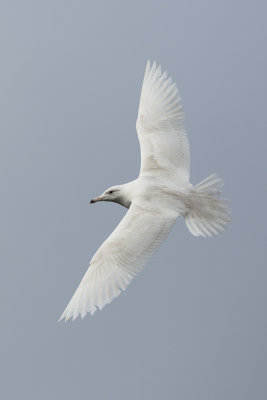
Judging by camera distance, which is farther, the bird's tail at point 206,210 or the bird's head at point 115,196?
the bird's head at point 115,196

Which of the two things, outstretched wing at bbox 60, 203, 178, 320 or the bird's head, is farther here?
the bird's head

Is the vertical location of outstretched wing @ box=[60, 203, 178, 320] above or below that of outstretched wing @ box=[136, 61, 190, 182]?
below

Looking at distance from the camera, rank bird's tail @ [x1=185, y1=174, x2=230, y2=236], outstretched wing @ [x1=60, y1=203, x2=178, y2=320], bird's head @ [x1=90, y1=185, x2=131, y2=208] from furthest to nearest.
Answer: bird's head @ [x1=90, y1=185, x2=131, y2=208], bird's tail @ [x1=185, y1=174, x2=230, y2=236], outstretched wing @ [x1=60, y1=203, x2=178, y2=320]

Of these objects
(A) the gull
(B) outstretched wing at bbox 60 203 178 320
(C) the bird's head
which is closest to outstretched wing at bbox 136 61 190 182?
(A) the gull

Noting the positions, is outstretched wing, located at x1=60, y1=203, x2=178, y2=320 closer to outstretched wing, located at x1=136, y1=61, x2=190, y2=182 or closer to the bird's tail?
the bird's tail

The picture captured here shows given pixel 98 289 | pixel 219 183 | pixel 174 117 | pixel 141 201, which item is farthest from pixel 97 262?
pixel 174 117

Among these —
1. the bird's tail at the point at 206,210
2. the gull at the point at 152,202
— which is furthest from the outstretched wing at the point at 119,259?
the bird's tail at the point at 206,210

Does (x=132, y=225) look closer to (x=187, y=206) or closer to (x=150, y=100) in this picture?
(x=187, y=206)

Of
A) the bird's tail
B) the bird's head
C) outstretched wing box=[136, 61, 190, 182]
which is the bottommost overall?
the bird's head

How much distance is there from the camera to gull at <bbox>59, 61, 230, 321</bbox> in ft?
35.9

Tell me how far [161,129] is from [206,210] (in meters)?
1.74

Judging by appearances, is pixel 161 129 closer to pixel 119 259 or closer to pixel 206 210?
pixel 206 210

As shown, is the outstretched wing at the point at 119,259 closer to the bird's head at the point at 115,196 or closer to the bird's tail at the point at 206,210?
the bird's tail at the point at 206,210

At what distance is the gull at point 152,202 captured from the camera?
35.9 feet
